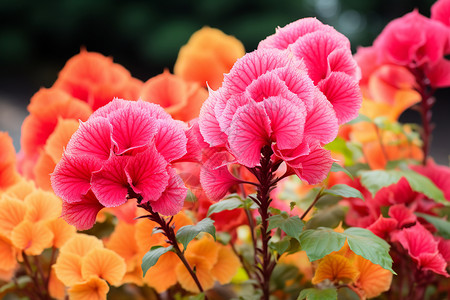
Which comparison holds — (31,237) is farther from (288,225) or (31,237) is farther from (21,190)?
(288,225)

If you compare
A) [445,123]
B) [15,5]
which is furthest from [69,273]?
[15,5]

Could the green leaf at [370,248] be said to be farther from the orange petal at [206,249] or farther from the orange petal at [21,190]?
the orange petal at [21,190]

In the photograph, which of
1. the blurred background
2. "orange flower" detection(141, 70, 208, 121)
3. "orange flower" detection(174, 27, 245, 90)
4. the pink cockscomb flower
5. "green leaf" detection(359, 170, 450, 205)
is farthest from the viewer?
the blurred background

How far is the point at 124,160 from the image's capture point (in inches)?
18.3

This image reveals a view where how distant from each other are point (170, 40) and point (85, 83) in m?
5.36

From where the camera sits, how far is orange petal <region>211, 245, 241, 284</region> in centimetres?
69

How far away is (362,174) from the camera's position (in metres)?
0.74

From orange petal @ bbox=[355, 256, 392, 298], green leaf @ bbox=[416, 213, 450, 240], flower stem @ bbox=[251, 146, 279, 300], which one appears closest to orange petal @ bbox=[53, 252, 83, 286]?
flower stem @ bbox=[251, 146, 279, 300]

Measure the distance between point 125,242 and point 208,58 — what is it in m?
0.40

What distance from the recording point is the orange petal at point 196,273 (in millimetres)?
658

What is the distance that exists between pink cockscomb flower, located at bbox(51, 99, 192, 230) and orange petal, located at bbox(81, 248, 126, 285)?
152 mm

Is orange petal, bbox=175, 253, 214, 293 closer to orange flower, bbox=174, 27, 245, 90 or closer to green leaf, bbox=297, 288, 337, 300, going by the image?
green leaf, bbox=297, 288, 337, 300

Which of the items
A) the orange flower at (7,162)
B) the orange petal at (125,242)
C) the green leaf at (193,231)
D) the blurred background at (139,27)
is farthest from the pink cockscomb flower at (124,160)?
the blurred background at (139,27)

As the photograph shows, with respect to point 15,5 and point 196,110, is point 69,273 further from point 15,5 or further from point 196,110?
point 15,5
